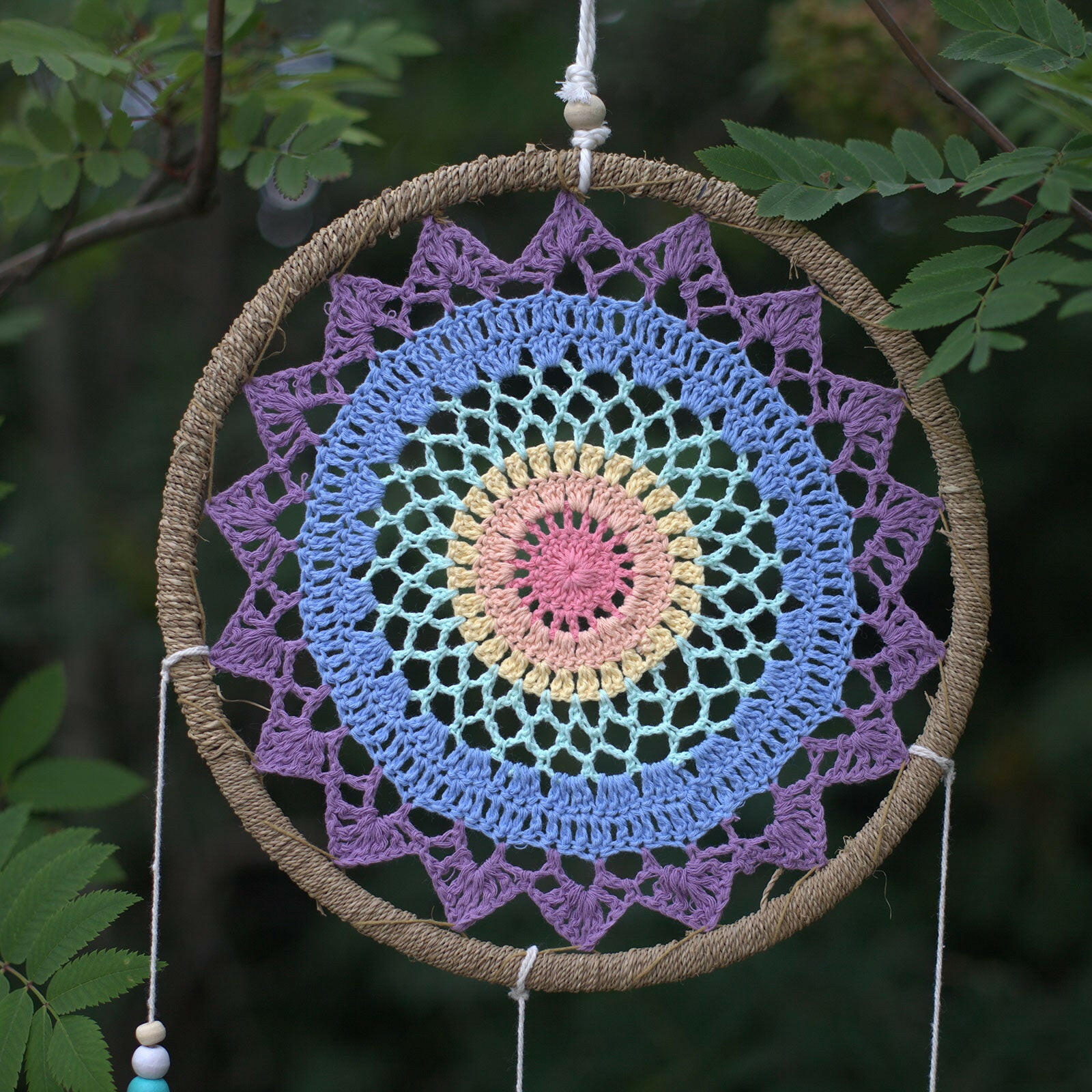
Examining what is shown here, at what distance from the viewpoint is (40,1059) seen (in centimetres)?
74

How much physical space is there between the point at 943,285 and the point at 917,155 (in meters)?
0.10

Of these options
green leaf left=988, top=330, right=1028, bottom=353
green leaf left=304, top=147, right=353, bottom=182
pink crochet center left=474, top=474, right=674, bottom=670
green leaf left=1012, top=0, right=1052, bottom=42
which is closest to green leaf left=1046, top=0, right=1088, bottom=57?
green leaf left=1012, top=0, right=1052, bottom=42

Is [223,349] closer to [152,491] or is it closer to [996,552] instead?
[152,491]

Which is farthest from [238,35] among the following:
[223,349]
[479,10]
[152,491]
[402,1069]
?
[402,1069]

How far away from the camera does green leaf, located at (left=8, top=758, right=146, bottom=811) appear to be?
1.00 metres

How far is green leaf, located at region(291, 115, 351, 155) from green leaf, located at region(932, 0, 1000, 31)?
45cm

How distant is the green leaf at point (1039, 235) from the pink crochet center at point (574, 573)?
0.94ft

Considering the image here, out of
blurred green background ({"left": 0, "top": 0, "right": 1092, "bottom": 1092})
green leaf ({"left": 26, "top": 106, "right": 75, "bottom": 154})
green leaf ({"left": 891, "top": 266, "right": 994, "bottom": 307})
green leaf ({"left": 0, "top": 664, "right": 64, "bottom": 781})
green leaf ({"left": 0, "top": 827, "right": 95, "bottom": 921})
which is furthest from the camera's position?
blurred green background ({"left": 0, "top": 0, "right": 1092, "bottom": 1092})

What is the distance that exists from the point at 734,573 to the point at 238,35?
0.61 m

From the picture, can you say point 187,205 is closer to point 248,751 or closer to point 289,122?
point 289,122

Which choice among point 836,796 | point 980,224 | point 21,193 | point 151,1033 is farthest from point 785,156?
point 836,796

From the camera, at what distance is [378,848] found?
2.44 feet

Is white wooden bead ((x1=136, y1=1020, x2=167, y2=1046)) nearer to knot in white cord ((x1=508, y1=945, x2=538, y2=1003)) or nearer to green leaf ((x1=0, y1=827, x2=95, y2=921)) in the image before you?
green leaf ((x1=0, y1=827, x2=95, y2=921))

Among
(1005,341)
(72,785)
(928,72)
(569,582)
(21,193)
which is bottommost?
(72,785)
